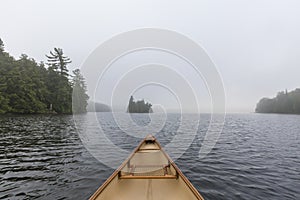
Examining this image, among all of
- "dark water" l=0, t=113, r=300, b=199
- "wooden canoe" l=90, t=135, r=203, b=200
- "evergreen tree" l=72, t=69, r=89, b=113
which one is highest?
"evergreen tree" l=72, t=69, r=89, b=113

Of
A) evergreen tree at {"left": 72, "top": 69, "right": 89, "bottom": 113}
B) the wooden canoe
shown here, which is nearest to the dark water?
the wooden canoe

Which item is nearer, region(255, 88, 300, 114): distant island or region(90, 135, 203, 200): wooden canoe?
region(90, 135, 203, 200): wooden canoe

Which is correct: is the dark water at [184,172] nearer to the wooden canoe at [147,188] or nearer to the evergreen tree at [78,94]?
the wooden canoe at [147,188]

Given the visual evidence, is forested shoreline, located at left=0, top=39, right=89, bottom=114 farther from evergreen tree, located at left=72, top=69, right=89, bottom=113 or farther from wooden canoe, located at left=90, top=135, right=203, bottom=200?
wooden canoe, located at left=90, top=135, right=203, bottom=200

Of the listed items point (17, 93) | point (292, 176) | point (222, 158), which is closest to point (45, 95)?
point (17, 93)

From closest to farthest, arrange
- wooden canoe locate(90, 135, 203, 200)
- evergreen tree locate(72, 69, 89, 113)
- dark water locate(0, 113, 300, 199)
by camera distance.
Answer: wooden canoe locate(90, 135, 203, 200) → dark water locate(0, 113, 300, 199) → evergreen tree locate(72, 69, 89, 113)

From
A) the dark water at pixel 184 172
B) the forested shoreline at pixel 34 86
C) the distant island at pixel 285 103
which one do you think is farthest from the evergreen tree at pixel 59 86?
the distant island at pixel 285 103

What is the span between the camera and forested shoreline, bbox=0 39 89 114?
44375 mm

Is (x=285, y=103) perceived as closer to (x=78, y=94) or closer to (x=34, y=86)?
(x=78, y=94)

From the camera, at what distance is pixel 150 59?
55.4ft

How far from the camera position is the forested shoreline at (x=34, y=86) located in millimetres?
44375

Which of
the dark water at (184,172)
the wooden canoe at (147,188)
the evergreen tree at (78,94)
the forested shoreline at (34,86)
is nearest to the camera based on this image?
the wooden canoe at (147,188)

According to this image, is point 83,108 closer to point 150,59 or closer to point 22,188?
point 150,59

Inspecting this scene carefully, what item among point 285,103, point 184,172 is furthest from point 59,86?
point 285,103
